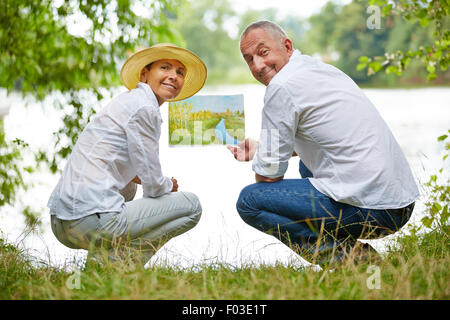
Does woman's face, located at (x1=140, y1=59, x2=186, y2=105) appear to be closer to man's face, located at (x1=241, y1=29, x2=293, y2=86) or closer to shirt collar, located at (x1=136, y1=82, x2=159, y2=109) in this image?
shirt collar, located at (x1=136, y1=82, x2=159, y2=109)

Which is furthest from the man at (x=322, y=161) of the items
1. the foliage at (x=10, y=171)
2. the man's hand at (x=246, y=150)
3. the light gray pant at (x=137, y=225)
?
the foliage at (x=10, y=171)

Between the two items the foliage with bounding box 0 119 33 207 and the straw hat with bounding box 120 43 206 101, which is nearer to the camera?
the straw hat with bounding box 120 43 206 101

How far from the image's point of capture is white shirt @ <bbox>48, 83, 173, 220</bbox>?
92.2 inches

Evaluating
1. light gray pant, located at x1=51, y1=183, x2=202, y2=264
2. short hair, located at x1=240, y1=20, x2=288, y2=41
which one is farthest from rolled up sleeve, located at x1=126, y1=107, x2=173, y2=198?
short hair, located at x1=240, y1=20, x2=288, y2=41

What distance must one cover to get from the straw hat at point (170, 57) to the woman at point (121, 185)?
2 centimetres

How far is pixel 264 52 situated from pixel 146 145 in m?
0.72

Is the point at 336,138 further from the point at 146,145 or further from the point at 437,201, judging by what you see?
the point at 437,201

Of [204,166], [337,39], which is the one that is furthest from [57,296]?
[337,39]

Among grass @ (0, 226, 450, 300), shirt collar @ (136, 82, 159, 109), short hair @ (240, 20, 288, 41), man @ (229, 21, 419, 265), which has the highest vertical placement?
short hair @ (240, 20, 288, 41)

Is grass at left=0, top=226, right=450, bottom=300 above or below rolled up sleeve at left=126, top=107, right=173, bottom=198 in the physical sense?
below

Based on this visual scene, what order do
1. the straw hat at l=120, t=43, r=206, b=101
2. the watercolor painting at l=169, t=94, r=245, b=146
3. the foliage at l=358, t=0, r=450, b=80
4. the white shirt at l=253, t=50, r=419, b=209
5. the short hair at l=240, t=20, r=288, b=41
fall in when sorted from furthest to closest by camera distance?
the foliage at l=358, t=0, r=450, b=80 < the watercolor painting at l=169, t=94, r=245, b=146 < the straw hat at l=120, t=43, r=206, b=101 < the short hair at l=240, t=20, r=288, b=41 < the white shirt at l=253, t=50, r=419, b=209

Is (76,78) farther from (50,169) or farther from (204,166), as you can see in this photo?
(204,166)

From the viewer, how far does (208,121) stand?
2.85m

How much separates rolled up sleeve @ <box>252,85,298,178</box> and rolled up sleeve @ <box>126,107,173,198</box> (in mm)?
489
